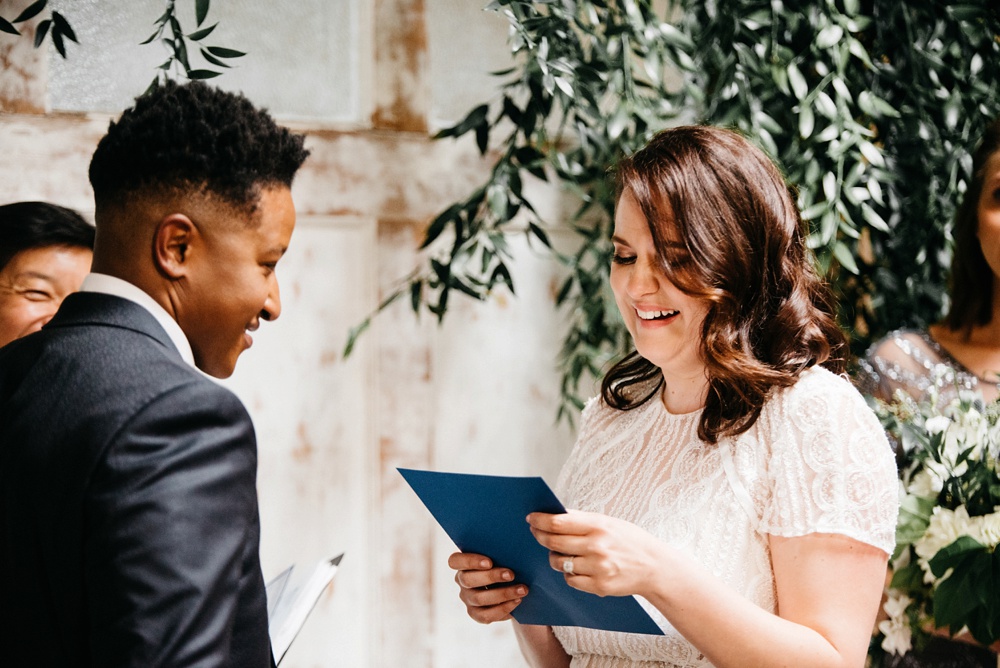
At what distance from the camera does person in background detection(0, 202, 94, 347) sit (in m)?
1.45

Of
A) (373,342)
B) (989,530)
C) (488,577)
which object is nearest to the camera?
(488,577)

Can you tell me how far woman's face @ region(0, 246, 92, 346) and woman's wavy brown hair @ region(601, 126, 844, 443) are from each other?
94cm

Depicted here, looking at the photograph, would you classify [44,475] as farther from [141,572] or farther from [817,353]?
[817,353]

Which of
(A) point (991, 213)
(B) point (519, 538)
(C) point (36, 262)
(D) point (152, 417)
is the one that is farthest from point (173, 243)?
(A) point (991, 213)

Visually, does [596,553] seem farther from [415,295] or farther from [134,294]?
[415,295]

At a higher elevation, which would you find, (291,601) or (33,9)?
(33,9)

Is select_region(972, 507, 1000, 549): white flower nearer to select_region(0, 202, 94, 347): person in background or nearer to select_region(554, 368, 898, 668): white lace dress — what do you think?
select_region(554, 368, 898, 668): white lace dress

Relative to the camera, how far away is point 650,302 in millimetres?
1302

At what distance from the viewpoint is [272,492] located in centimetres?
220

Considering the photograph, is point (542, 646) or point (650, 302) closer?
point (650, 302)

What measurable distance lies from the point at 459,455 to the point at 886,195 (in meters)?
1.24

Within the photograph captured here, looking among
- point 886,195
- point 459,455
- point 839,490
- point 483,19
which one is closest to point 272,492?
point 459,455

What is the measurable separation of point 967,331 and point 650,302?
39.8 inches

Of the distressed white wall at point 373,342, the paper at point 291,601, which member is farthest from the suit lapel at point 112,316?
the distressed white wall at point 373,342
